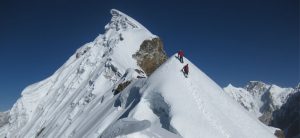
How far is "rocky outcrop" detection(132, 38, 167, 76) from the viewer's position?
172 feet

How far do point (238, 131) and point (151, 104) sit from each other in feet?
17.5

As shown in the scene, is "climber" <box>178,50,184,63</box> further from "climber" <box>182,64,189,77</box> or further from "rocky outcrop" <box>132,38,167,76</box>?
"rocky outcrop" <box>132,38,167,76</box>

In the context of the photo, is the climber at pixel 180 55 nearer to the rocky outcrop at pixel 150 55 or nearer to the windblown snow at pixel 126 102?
the windblown snow at pixel 126 102

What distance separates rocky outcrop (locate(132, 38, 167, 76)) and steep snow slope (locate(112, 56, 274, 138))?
27.5 meters

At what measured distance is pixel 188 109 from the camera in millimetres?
19812

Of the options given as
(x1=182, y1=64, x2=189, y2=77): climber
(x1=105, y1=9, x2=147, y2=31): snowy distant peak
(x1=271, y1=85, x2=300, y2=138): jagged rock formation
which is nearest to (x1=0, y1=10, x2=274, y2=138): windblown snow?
(x1=105, y1=9, x2=147, y2=31): snowy distant peak

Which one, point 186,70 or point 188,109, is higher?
point 186,70

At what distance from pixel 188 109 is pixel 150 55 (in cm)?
3374

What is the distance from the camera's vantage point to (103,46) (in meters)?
62.2

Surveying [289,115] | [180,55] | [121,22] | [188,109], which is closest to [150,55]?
[121,22]

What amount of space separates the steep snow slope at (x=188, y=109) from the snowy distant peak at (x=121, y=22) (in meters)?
38.1

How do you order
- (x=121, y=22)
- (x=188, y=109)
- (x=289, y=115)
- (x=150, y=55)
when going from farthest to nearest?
1. (x=289, y=115)
2. (x=121, y=22)
3. (x=150, y=55)
4. (x=188, y=109)

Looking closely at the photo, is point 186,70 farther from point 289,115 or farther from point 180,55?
point 289,115

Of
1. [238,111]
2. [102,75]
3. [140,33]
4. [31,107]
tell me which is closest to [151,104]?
[238,111]
